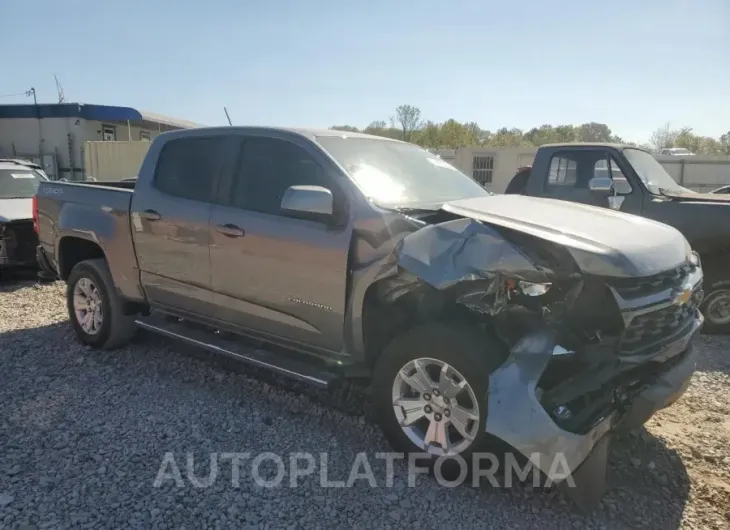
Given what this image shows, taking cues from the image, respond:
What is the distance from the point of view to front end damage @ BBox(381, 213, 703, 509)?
2711 mm

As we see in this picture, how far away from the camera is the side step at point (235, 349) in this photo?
3.51 meters

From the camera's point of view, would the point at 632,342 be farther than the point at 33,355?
No

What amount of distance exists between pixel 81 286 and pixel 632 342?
4.63 meters

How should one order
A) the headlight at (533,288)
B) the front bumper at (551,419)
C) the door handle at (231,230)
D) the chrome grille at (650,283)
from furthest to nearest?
the door handle at (231,230) < the headlight at (533,288) < the chrome grille at (650,283) < the front bumper at (551,419)

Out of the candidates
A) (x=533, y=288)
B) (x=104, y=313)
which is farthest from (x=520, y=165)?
(x=533, y=288)

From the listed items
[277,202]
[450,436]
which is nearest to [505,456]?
[450,436]

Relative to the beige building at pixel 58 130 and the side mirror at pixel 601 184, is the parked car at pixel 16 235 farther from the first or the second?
the beige building at pixel 58 130

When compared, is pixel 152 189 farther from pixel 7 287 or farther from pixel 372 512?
pixel 7 287

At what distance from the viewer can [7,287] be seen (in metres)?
7.80

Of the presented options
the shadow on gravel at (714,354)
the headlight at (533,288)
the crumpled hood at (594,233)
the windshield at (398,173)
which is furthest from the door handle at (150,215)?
the shadow on gravel at (714,354)

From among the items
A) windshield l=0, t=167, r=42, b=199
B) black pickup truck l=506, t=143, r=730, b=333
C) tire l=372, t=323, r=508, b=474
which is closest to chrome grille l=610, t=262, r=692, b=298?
tire l=372, t=323, r=508, b=474

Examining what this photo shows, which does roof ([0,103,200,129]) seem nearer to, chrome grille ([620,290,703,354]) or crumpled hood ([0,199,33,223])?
crumpled hood ([0,199,33,223])

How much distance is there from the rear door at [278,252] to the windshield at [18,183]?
631 centimetres

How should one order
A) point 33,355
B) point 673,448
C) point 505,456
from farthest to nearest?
point 33,355 < point 673,448 < point 505,456
